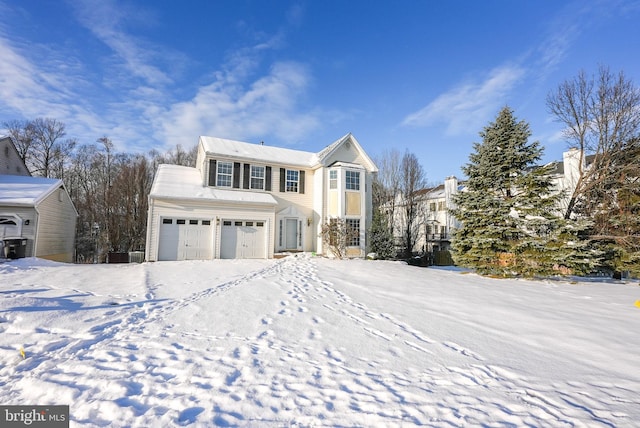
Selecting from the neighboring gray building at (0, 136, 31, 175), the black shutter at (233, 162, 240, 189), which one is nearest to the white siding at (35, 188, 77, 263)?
the neighboring gray building at (0, 136, 31, 175)

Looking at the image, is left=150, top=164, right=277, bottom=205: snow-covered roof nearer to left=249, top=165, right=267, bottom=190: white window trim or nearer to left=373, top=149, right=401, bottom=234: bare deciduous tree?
left=249, top=165, right=267, bottom=190: white window trim

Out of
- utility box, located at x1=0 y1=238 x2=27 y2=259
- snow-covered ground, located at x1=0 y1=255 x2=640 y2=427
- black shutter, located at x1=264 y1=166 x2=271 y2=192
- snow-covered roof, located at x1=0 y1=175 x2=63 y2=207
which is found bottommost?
snow-covered ground, located at x1=0 y1=255 x2=640 y2=427

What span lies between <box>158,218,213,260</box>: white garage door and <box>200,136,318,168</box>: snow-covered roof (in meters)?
4.11

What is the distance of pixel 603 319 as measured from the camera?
575 centimetres

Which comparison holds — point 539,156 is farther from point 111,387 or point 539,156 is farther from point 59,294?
point 59,294

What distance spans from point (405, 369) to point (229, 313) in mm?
3462

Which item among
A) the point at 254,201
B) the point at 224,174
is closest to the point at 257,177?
the point at 224,174

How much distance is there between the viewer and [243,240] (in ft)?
49.6

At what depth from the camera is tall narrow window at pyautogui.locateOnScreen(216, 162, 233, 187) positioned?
1600 centimetres

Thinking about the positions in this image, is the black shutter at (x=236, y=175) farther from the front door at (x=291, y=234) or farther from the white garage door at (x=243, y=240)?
the front door at (x=291, y=234)

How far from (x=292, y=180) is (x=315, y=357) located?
568 inches

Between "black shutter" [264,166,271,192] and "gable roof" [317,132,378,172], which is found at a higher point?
"gable roof" [317,132,378,172]

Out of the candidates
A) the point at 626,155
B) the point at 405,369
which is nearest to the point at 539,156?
the point at 626,155

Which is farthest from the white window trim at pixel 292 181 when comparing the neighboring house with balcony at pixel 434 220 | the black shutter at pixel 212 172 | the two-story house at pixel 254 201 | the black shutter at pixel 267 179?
the neighboring house with balcony at pixel 434 220
